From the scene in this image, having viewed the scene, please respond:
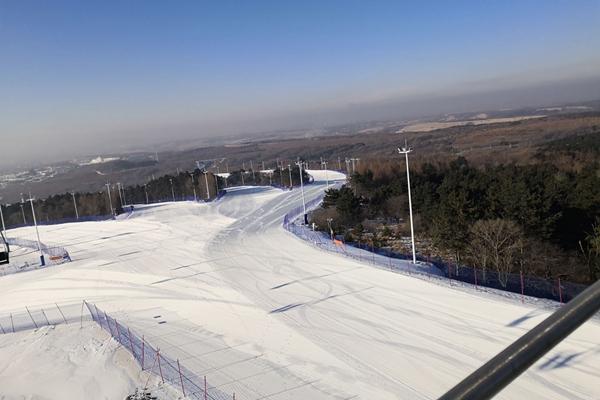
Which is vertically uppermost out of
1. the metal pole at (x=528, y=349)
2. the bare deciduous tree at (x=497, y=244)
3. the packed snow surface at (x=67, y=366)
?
the metal pole at (x=528, y=349)

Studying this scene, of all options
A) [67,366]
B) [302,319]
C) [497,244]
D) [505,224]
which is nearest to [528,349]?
[302,319]

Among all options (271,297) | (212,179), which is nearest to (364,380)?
(271,297)

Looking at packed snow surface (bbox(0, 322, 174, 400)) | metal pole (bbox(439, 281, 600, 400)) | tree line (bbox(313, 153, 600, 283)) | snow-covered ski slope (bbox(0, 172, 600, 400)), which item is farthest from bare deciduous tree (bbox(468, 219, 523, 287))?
metal pole (bbox(439, 281, 600, 400))

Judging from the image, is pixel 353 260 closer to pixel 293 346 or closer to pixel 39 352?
pixel 293 346

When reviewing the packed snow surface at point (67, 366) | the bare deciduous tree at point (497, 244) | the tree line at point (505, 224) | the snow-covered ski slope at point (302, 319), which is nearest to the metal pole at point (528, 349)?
the snow-covered ski slope at point (302, 319)

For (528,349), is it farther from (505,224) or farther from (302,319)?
(505,224)

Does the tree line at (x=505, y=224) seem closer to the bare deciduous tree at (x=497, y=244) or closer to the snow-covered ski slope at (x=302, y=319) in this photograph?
the bare deciduous tree at (x=497, y=244)
